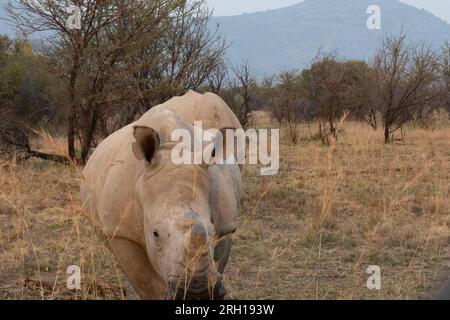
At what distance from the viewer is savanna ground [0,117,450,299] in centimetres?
533

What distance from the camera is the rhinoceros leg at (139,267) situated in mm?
3934

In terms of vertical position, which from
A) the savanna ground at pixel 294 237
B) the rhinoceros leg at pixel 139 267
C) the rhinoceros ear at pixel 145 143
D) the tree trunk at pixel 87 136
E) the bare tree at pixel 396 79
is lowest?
the savanna ground at pixel 294 237

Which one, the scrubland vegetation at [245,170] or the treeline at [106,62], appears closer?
the scrubland vegetation at [245,170]

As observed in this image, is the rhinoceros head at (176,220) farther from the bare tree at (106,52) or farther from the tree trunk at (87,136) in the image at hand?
the tree trunk at (87,136)

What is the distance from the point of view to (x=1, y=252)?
6.68 metres

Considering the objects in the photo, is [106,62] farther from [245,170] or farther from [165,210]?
[165,210]

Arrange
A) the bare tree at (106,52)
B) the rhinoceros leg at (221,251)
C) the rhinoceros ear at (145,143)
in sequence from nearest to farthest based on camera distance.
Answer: the rhinoceros ear at (145,143)
the rhinoceros leg at (221,251)
the bare tree at (106,52)

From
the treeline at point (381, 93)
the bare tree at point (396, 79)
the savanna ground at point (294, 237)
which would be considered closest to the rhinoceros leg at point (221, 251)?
the savanna ground at point (294, 237)

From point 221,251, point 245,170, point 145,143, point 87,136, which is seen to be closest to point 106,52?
point 87,136

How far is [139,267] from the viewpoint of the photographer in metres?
3.97

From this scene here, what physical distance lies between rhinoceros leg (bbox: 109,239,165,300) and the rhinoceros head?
0.38 meters
